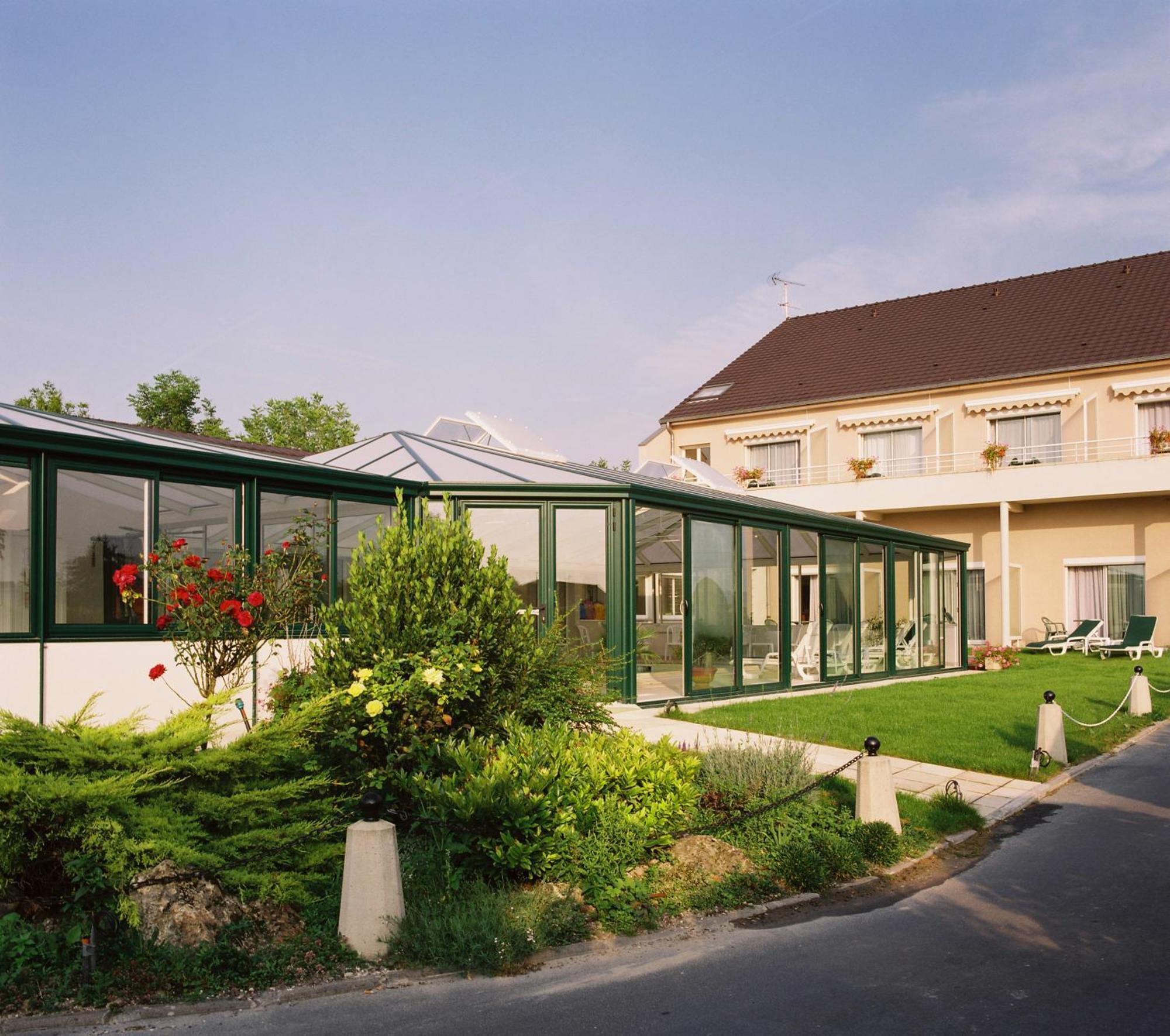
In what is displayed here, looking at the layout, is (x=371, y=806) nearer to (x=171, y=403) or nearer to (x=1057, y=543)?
(x=1057, y=543)

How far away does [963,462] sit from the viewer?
A: 28.8 m

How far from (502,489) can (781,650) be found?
18.3 ft

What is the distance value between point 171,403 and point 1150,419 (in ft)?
101

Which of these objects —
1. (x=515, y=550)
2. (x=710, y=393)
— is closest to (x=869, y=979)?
(x=515, y=550)

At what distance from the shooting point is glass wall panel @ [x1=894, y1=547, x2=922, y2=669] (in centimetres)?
1991

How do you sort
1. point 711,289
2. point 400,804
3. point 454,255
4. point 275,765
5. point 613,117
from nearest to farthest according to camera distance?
point 275,765 < point 400,804 < point 613,117 < point 454,255 < point 711,289

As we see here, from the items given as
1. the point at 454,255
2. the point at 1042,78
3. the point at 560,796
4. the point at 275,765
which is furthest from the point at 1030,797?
the point at 454,255

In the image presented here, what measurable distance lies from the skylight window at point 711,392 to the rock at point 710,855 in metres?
28.1

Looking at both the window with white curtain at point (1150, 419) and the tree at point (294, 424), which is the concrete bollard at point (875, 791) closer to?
the window with white curtain at point (1150, 419)

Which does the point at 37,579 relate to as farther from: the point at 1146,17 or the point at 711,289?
the point at 711,289

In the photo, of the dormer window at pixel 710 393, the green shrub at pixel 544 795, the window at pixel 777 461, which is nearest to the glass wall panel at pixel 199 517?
the green shrub at pixel 544 795

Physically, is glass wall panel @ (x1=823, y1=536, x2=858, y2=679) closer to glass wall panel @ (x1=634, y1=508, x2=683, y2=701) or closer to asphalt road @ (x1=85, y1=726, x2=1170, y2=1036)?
glass wall panel @ (x1=634, y1=508, x2=683, y2=701)

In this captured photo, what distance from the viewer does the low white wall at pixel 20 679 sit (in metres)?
8.97

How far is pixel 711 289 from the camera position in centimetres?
2038
